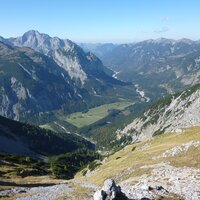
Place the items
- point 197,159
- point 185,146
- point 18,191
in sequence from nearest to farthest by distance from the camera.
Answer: point 18,191, point 197,159, point 185,146

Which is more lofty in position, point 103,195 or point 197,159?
point 103,195

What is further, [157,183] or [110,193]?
[157,183]

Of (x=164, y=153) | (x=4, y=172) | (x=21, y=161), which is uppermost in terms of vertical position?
(x=164, y=153)

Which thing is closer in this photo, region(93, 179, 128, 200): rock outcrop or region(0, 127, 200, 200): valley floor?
region(93, 179, 128, 200): rock outcrop

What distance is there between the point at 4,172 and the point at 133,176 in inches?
2361

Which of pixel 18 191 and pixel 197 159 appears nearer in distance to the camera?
pixel 18 191

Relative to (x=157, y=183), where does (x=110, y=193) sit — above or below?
above

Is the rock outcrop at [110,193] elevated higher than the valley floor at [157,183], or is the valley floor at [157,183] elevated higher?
the rock outcrop at [110,193]

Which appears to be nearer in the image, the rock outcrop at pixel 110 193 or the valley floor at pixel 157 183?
the rock outcrop at pixel 110 193

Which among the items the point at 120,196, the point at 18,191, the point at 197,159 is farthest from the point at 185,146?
the point at 120,196

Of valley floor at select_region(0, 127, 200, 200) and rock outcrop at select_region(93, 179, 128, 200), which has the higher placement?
rock outcrop at select_region(93, 179, 128, 200)

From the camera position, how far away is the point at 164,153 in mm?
92062

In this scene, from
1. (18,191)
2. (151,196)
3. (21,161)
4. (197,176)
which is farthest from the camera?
(21,161)

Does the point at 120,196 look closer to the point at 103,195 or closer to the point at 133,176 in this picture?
the point at 103,195
